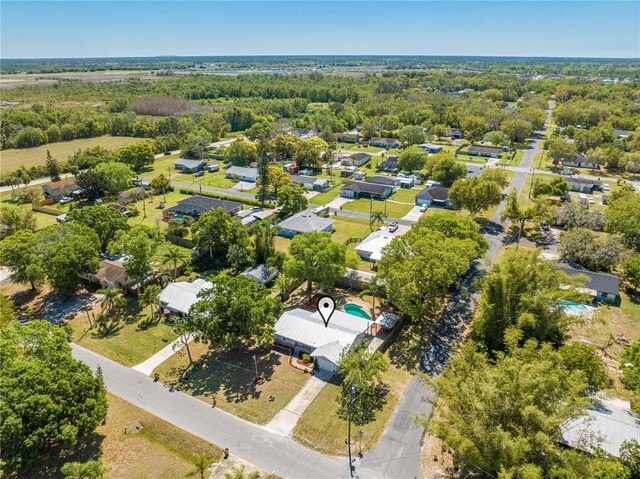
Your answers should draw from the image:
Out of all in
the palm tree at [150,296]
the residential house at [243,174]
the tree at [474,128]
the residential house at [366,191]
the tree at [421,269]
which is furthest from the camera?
the tree at [474,128]

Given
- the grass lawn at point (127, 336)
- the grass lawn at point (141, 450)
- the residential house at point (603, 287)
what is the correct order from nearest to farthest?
the grass lawn at point (141, 450) → the grass lawn at point (127, 336) → the residential house at point (603, 287)

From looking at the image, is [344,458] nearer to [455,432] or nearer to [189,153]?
[455,432]

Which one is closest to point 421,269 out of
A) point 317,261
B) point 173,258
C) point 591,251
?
point 317,261

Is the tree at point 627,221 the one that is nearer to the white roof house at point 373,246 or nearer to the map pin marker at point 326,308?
the white roof house at point 373,246

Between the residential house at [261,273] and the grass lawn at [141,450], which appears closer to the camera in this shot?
the grass lawn at [141,450]

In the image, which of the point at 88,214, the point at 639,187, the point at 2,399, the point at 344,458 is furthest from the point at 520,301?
the point at 639,187

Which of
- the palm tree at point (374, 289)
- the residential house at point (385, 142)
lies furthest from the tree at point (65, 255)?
the residential house at point (385, 142)

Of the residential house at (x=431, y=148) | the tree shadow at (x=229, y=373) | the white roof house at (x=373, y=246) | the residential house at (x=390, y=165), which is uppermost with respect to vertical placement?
the residential house at (x=431, y=148)
